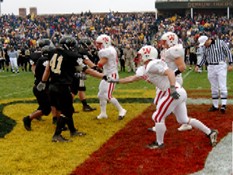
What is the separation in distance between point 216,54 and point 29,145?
4250mm

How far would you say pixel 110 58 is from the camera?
8508mm

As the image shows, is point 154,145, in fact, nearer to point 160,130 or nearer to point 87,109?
point 160,130

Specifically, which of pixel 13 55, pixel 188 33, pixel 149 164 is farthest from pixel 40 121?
pixel 188 33

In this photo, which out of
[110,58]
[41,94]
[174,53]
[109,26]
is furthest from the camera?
[109,26]

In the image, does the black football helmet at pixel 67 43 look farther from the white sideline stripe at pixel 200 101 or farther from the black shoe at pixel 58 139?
the white sideline stripe at pixel 200 101

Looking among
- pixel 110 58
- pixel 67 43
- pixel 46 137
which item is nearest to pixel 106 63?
pixel 110 58

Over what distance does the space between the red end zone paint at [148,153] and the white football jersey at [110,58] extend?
1133 mm

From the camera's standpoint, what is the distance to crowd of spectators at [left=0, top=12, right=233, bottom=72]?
1364 inches

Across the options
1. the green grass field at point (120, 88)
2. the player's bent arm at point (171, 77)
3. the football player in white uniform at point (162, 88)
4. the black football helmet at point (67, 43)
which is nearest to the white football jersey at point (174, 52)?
the football player in white uniform at point (162, 88)

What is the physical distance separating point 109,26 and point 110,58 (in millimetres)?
32086

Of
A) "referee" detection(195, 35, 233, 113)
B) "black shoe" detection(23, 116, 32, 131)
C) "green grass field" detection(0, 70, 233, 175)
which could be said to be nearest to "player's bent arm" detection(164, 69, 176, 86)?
"green grass field" detection(0, 70, 233, 175)

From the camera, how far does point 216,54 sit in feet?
29.7

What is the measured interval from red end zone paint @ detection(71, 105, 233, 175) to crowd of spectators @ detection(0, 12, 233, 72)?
25.1 meters

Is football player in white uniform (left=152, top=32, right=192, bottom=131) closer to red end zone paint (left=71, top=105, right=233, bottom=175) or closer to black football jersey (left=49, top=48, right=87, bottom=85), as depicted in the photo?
red end zone paint (left=71, top=105, right=233, bottom=175)
